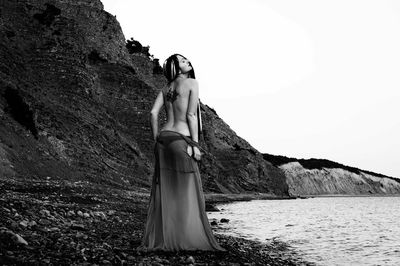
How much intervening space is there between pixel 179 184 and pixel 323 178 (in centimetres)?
17951

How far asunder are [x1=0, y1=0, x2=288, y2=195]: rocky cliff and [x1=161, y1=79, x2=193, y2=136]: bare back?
2211 cm

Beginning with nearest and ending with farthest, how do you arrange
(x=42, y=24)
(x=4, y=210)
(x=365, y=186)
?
(x=4, y=210), (x=42, y=24), (x=365, y=186)

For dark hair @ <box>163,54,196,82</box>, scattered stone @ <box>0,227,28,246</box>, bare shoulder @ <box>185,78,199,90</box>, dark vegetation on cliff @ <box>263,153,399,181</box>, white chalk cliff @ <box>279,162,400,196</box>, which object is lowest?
scattered stone @ <box>0,227,28,246</box>

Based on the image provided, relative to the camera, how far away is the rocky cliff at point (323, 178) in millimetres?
171375

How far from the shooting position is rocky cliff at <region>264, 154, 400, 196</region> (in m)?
171

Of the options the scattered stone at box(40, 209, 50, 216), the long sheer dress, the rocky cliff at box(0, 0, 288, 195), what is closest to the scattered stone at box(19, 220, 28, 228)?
the scattered stone at box(40, 209, 50, 216)

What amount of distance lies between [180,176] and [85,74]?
166ft

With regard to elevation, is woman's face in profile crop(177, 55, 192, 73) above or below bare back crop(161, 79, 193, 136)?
above

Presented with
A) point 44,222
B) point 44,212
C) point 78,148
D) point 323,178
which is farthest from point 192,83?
point 323,178

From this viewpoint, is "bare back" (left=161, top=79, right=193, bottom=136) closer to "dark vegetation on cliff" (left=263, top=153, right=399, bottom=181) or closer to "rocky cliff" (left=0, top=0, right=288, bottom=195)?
"rocky cliff" (left=0, top=0, right=288, bottom=195)

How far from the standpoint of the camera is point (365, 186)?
190 meters

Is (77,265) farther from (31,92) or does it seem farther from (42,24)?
(42,24)

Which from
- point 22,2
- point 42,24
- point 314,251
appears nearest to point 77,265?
point 314,251

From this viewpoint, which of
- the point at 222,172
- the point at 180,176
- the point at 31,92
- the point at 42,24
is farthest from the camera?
the point at 222,172
